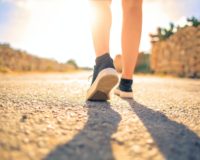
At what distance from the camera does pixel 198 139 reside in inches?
56.8

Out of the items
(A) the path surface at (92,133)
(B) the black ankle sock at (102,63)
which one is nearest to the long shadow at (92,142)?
(A) the path surface at (92,133)

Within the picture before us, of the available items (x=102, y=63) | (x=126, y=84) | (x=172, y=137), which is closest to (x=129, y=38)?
(x=126, y=84)

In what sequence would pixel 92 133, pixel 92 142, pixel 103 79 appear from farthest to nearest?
pixel 103 79, pixel 92 133, pixel 92 142

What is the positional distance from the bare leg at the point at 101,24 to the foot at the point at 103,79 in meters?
0.07

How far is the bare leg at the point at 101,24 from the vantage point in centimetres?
235

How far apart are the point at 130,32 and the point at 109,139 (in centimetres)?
147

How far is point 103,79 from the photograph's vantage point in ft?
7.22

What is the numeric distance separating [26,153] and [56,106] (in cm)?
94

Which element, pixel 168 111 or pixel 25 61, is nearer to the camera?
pixel 168 111

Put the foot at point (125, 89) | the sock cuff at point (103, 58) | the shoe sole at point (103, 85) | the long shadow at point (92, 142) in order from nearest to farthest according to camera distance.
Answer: the long shadow at point (92, 142), the shoe sole at point (103, 85), the sock cuff at point (103, 58), the foot at point (125, 89)

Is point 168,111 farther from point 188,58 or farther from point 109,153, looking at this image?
point 188,58

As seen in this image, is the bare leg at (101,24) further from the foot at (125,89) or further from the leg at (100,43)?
the foot at (125,89)

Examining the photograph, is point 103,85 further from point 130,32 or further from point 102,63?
point 130,32

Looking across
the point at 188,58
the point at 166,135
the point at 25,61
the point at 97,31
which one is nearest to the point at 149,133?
the point at 166,135
